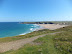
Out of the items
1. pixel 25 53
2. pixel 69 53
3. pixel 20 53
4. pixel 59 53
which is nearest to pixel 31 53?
pixel 25 53

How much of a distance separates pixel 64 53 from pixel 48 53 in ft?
9.15

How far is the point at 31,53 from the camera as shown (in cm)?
1013

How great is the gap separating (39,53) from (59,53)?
3389 millimetres

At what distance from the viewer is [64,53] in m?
10.1

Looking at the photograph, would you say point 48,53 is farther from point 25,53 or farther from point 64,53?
point 25,53

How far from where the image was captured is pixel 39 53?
33.0 feet

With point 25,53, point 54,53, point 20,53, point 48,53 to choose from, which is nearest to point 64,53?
point 54,53

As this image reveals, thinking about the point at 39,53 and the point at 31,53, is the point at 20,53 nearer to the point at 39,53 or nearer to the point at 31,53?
the point at 31,53

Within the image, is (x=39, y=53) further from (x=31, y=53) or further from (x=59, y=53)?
(x=59, y=53)

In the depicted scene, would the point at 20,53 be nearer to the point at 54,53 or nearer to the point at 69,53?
the point at 54,53

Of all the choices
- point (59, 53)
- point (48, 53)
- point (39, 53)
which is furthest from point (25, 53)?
point (59, 53)

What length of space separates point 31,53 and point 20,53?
1869 mm

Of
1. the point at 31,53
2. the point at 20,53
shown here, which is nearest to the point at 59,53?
the point at 31,53

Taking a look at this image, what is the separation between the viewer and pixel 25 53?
1012cm
